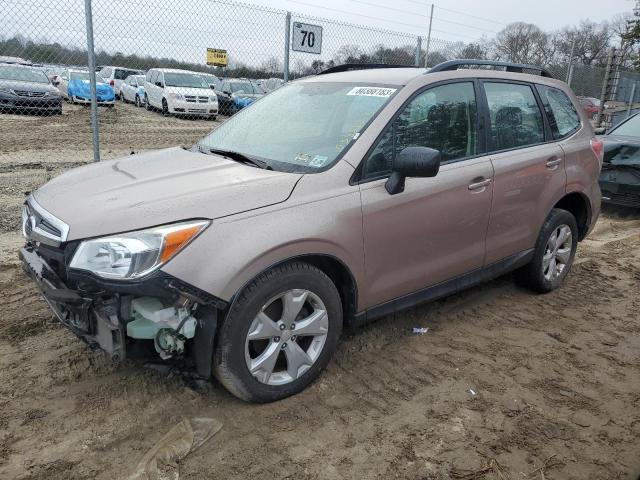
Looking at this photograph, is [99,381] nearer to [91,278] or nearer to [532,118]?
[91,278]

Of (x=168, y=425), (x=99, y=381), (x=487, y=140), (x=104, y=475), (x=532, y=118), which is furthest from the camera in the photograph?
(x=532, y=118)

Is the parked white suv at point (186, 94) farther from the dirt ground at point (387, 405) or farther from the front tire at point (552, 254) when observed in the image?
the front tire at point (552, 254)

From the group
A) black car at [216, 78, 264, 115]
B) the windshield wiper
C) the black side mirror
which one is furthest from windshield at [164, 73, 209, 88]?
the black side mirror

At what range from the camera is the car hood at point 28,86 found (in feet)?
45.8

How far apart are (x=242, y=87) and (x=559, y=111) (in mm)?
18232

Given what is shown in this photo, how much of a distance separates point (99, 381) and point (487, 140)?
118 inches

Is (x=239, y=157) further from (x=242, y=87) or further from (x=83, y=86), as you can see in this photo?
(x=242, y=87)

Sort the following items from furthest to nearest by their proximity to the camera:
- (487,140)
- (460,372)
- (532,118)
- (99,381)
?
(532,118), (487,140), (460,372), (99,381)

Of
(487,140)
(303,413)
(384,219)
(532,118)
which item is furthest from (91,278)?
(532,118)

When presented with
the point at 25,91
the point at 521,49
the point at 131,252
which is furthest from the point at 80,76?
the point at 131,252

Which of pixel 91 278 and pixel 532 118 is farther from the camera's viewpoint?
pixel 532 118

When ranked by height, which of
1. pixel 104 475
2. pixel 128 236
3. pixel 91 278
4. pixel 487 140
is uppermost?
pixel 487 140

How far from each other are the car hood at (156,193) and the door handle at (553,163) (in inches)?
91.5

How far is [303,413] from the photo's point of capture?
2.87 metres
